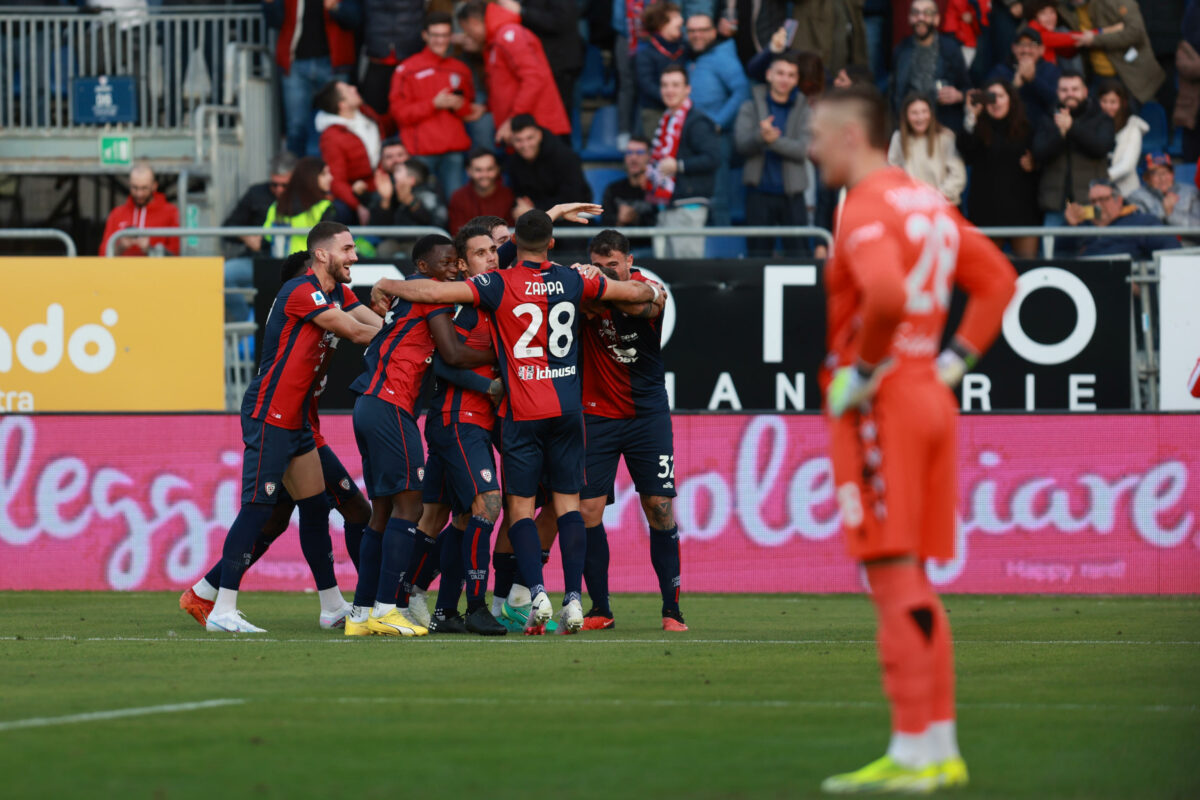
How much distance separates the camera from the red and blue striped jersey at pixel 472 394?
10047mm

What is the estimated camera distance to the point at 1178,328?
14.6 meters

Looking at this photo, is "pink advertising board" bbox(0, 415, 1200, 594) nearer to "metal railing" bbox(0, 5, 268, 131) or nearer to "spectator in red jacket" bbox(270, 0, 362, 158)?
"spectator in red jacket" bbox(270, 0, 362, 158)

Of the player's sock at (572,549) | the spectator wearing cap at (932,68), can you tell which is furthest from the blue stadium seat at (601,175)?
the player's sock at (572,549)

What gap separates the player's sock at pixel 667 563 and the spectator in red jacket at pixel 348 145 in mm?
7223

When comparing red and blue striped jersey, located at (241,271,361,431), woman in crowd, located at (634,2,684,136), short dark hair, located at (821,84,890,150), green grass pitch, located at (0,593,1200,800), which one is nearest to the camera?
green grass pitch, located at (0,593,1200,800)

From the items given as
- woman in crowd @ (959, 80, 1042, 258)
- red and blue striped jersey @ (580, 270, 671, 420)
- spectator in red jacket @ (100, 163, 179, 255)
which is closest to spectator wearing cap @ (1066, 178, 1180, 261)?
woman in crowd @ (959, 80, 1042, 258)

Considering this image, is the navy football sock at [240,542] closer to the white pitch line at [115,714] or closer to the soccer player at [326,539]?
the soccer player at [326,539]

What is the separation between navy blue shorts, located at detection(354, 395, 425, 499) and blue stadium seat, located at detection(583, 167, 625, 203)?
855 centimetres

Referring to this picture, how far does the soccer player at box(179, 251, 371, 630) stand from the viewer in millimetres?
10609

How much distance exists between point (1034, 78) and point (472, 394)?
29.6 feet

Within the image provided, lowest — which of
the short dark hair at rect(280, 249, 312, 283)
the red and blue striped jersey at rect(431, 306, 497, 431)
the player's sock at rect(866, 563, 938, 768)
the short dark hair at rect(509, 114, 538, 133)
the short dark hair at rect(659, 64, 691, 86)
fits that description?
the player's sock at rect(866, 563, 938, 768)

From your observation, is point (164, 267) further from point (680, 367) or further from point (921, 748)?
point (921, 748)

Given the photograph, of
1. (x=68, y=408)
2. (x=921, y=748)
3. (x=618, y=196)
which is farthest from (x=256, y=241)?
(x=921, y=748)

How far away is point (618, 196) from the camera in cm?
1662
